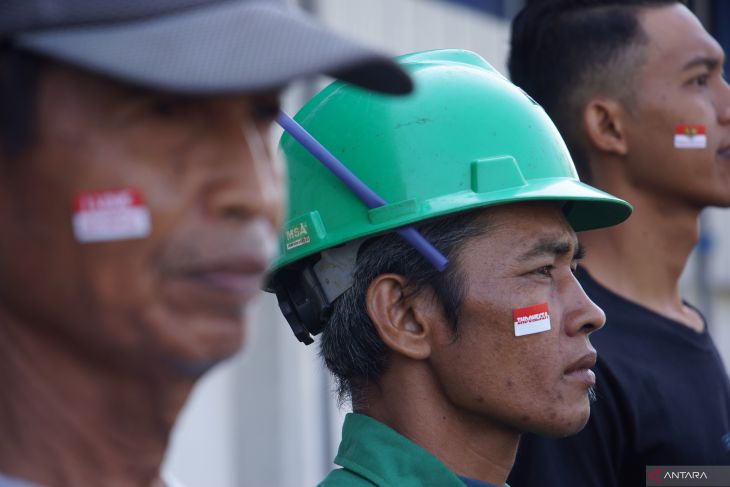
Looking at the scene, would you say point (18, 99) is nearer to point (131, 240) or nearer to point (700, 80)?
point (131, 240)

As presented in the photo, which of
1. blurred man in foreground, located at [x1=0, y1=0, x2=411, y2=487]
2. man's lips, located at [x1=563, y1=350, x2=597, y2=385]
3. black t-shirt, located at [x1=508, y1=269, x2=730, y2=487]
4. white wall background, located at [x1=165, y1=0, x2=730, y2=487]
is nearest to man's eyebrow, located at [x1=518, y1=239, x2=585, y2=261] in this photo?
man's lips, located at [x1=563, y1=350, x2=597, y2=385]

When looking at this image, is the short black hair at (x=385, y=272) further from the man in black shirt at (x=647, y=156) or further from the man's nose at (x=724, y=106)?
the man's nose at (x=724, y=106)

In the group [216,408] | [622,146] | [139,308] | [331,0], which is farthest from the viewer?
[331,0]

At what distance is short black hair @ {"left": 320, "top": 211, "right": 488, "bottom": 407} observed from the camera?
2.61 m

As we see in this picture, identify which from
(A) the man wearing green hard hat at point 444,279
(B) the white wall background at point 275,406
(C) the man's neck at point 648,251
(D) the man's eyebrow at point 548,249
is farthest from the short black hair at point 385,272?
(B) the white wall background at point 275,406

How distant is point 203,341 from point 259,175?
0.77 ft

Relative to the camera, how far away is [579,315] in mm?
2639

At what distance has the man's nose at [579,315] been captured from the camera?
8.62ft

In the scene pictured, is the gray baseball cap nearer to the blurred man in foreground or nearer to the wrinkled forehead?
the blurred man in foreground

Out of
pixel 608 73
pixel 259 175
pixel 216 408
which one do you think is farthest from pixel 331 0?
pixel 259 175

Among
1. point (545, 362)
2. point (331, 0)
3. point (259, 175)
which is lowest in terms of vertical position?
point (545, 362)

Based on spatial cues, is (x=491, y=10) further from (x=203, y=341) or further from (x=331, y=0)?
(x=203, y=341)

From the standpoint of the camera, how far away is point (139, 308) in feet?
4.50

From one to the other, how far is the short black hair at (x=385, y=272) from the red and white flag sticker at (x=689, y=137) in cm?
121
